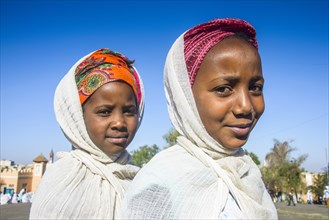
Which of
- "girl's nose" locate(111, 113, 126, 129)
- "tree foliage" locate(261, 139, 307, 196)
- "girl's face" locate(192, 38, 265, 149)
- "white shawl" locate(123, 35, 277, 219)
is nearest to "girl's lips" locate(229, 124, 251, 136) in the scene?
"girl's face" locate(192, 38, 265, 149)

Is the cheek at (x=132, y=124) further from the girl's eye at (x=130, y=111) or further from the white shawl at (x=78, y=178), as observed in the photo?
the white shawl at (x=78, y=178)

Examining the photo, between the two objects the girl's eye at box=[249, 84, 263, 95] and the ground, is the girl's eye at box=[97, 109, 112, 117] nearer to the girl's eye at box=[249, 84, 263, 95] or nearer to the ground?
the girl's eye at box=[249, 84, 263, 95]

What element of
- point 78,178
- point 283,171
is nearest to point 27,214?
point 78,178

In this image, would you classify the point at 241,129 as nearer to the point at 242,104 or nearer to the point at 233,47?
the point at 242,104

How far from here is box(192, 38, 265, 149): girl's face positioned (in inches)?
56.3

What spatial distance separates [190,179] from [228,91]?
1.45 ft

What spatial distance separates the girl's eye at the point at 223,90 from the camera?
144 centimetres

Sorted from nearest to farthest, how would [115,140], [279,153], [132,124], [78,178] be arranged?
[78,178] < [115,140] < [132,124] < [279,153]

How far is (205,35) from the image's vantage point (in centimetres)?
158

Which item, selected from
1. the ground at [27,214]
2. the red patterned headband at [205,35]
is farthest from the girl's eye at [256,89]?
the ground at [27,214]

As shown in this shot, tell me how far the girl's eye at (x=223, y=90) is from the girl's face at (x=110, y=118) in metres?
1.08

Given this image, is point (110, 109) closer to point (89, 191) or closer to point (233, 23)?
point (89, 191)

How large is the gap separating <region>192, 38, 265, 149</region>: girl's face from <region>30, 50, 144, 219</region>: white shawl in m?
1.13

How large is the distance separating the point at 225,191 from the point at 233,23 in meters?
0.82
